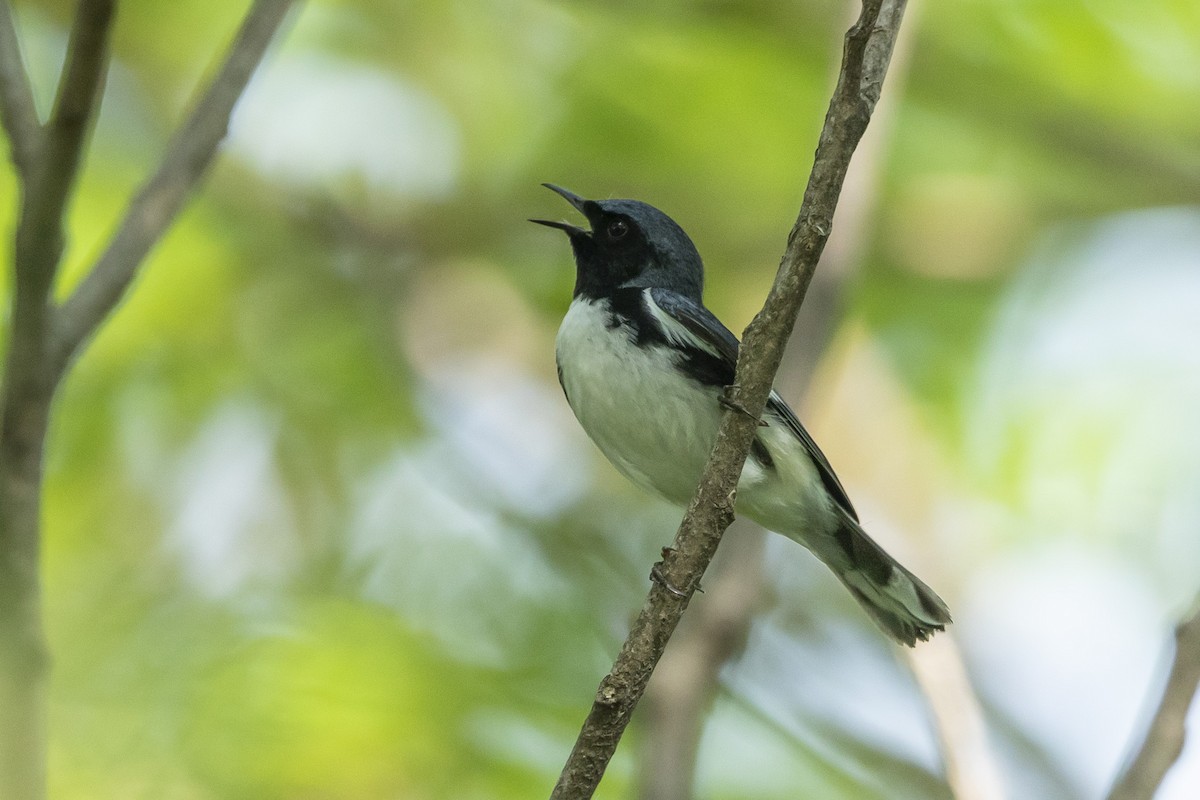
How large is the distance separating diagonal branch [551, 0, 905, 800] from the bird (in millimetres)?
1094

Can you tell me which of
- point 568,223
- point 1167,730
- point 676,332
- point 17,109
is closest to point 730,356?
point 676,332

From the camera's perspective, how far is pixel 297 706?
473 centimetres

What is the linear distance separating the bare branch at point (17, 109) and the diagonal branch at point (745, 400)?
5.79 feet

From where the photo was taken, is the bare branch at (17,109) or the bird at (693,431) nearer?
the bare branch at (17,109)

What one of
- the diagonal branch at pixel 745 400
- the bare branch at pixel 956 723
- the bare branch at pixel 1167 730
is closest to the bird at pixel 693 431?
the bare branch at pixel 956 723

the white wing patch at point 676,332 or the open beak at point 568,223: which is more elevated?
the white wing patch at point 676,332

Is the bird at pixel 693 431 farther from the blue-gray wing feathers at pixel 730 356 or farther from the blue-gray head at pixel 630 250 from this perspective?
the blue-gray head at pixel 630 250

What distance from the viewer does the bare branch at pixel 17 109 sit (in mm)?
2893

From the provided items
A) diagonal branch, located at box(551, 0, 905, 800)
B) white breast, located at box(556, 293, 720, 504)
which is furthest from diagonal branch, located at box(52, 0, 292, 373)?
white breast, located at box(556, 293, 720, 504)

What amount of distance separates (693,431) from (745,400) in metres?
1.38

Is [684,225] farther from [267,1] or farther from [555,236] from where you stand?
[267,1]

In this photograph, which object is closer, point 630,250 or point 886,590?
point 886,590

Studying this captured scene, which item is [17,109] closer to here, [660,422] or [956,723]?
[660,422]

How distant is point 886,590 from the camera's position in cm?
433
